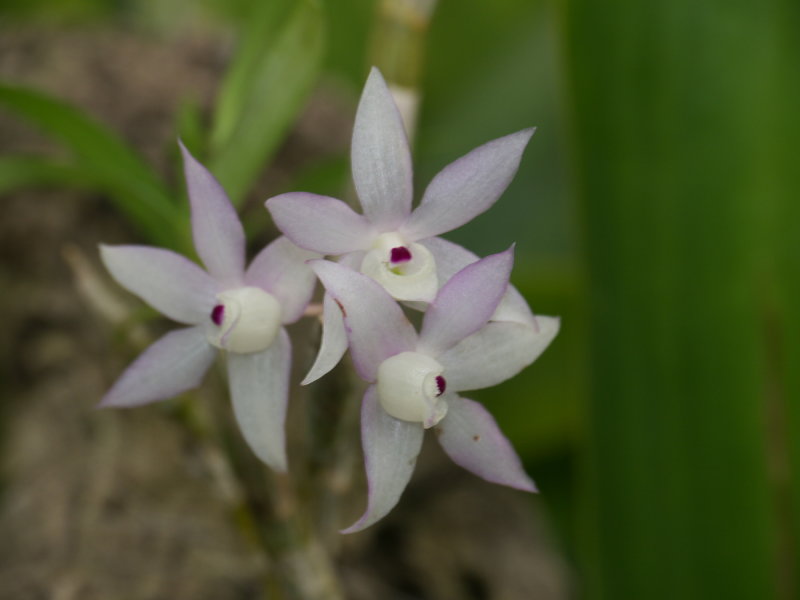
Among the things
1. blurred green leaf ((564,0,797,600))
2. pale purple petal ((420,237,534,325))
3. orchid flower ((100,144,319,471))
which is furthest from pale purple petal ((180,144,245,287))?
blurred green leaf ((564,0,797,600))

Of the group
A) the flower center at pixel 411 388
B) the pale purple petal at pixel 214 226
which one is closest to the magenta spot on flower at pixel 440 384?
the flower center at pixel 411 388

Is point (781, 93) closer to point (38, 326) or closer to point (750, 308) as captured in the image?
point (750, 308)

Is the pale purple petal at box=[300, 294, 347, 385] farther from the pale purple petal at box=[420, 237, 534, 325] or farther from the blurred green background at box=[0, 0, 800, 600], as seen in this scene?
the blurred green background at box=[0, 0, 800, 600]

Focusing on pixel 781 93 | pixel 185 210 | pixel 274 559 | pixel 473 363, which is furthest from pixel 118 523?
pixel 781 93

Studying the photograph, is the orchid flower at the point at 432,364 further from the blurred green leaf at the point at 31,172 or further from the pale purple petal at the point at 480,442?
the blurred green leaf at the point at 31,172

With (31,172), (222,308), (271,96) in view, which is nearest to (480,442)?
(222,308)
